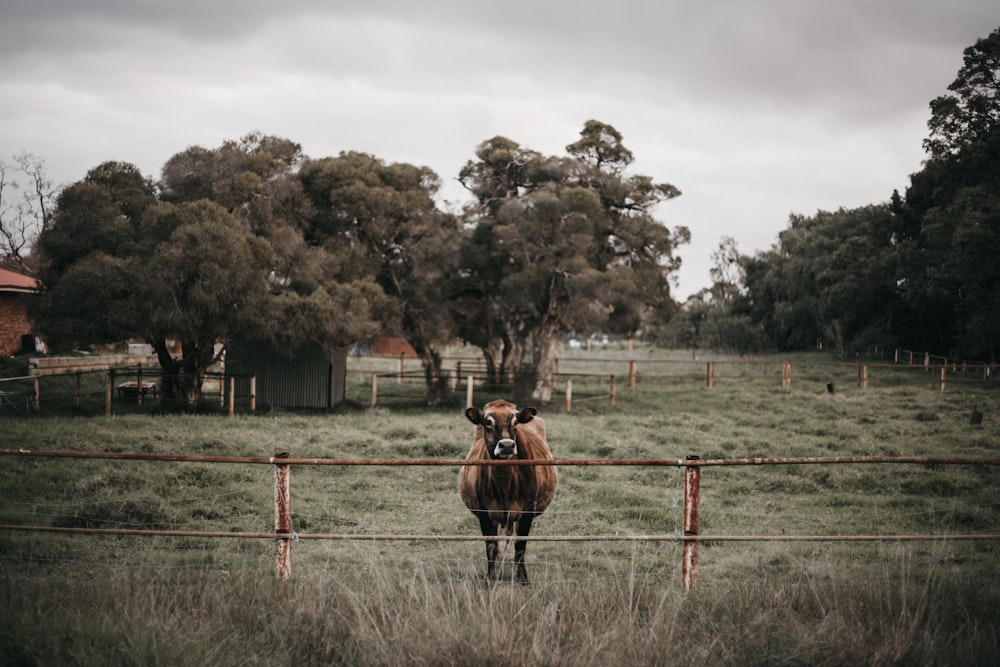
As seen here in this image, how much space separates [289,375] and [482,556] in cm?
1651

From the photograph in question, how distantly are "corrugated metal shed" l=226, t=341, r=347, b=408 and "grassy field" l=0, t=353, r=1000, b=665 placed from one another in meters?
3.23

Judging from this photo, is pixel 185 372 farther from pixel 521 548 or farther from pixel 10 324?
pixel 521 548

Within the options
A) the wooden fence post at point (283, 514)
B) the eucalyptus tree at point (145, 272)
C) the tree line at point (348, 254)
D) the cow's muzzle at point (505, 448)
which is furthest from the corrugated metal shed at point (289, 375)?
the wooden fence post at point (283, 514)

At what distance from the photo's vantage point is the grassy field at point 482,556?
14.1ft

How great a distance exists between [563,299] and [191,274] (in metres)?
11.0

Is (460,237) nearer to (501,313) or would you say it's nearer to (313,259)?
(501,313)

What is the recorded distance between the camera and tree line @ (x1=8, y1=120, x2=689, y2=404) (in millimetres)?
19219

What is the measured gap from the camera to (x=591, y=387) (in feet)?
101

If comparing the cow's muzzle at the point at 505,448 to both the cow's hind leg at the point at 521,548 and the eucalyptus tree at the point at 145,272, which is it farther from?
the eucalyptus tree at the point at 145,272

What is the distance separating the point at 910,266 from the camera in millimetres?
34812

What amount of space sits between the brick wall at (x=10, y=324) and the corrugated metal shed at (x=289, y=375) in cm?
1161

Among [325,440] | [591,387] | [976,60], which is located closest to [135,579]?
[325,440]

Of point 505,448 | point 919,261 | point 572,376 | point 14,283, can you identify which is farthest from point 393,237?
point 919,261

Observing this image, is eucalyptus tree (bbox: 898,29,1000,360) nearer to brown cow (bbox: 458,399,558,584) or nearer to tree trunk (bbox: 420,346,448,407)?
tree trunk (bbox: 420,346,448,407)
